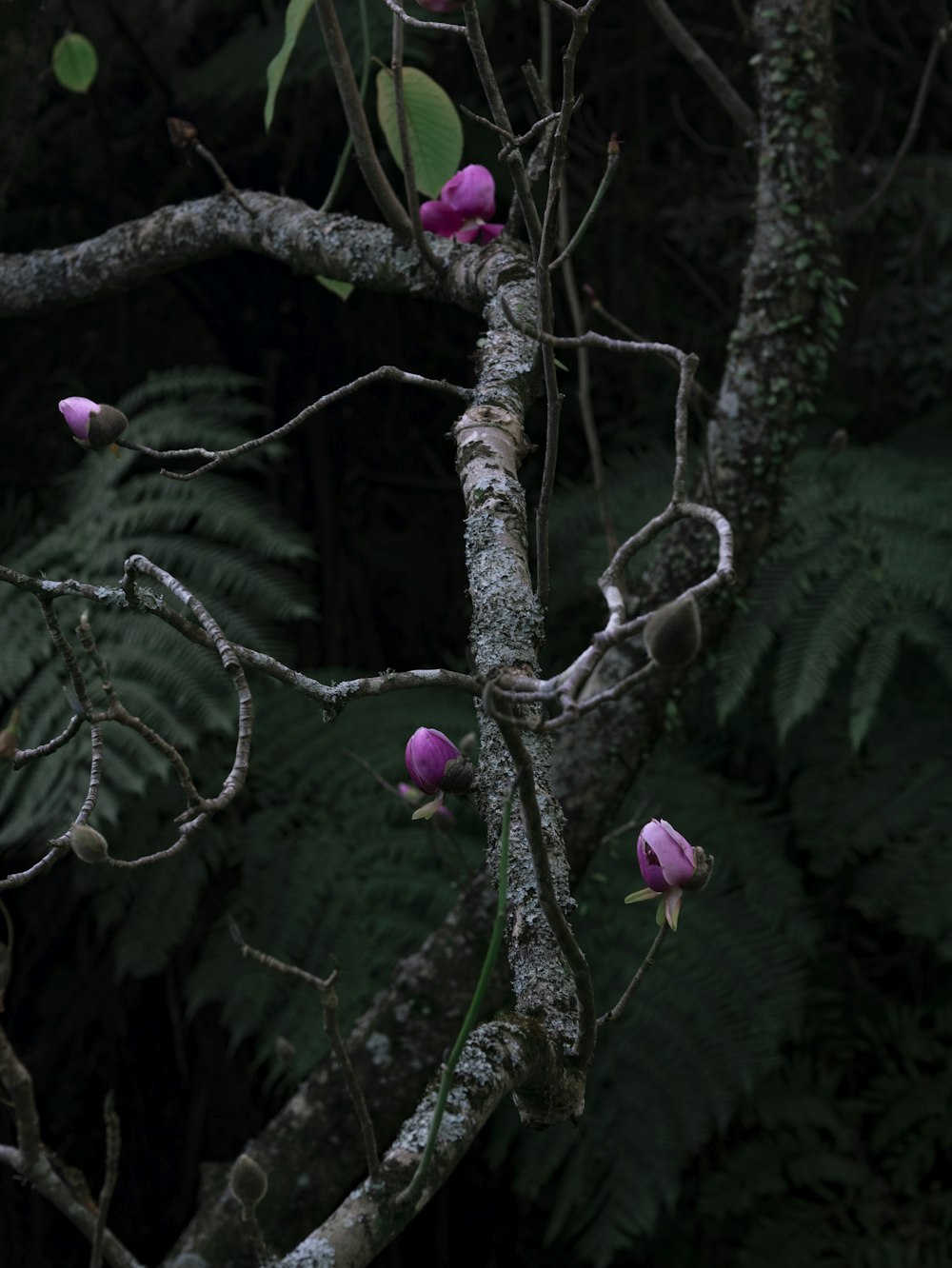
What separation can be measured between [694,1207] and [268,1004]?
0.81 meters

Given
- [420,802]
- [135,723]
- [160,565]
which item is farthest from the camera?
[160,565]

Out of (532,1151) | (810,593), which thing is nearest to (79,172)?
(810,593)

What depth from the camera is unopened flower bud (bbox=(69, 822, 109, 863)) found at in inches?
20.0

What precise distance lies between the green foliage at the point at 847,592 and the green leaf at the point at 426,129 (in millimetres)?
706

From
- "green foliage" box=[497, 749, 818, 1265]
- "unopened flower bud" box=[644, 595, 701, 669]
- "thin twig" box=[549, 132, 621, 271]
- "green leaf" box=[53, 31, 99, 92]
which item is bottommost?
"green foliage" box=[497, 749, 818, 1265]

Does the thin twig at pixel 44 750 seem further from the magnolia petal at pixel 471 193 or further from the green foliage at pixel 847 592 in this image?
the green foliage at pixel 847 592

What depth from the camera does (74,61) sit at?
1263mm

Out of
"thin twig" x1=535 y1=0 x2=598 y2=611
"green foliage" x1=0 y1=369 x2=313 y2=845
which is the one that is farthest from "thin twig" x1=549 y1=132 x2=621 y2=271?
"green foliage" x1=0 y1=369 x2=313 y2=845

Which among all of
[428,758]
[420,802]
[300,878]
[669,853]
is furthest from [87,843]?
[300,878]

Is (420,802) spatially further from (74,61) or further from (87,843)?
(74,61)

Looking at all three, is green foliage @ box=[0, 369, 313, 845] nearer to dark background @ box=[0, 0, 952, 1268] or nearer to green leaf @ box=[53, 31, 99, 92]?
dark background @ box=[0, 0, 952, 1268]

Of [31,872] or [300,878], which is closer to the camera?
[31,872]

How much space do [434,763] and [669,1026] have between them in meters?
1.10

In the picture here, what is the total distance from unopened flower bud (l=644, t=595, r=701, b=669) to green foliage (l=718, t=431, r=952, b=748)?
3.40ft
